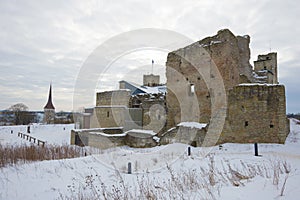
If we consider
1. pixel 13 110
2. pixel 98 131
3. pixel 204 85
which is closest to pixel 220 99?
pixel 204 85

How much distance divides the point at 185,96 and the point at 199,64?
285 centimetres

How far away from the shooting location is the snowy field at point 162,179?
3867mm

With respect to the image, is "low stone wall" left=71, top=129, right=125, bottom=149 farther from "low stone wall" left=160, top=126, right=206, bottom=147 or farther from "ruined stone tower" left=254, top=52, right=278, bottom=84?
"ruined stone tower" left=254, top=52, right=278, bottom=84

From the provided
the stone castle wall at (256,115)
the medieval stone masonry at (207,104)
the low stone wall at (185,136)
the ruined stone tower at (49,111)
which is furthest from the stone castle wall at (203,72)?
the ruined stone tower at (49,111)

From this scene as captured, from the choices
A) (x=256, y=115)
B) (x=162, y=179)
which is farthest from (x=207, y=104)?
(x=162, y=179)

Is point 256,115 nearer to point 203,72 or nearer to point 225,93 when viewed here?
point 225,93

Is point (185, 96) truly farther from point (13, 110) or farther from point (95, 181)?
point (13, 110)

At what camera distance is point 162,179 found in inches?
229

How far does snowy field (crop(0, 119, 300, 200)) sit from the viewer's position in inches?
152

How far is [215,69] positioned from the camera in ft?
47.8

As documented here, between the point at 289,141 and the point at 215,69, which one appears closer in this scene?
the point at 289,141

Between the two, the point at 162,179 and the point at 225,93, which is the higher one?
the point at 225,93

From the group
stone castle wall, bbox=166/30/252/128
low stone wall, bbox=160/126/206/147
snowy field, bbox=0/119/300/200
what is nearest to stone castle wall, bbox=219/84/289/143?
snowy field, bbox=0/119/300/200

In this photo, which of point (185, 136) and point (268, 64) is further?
point (268, 64)
